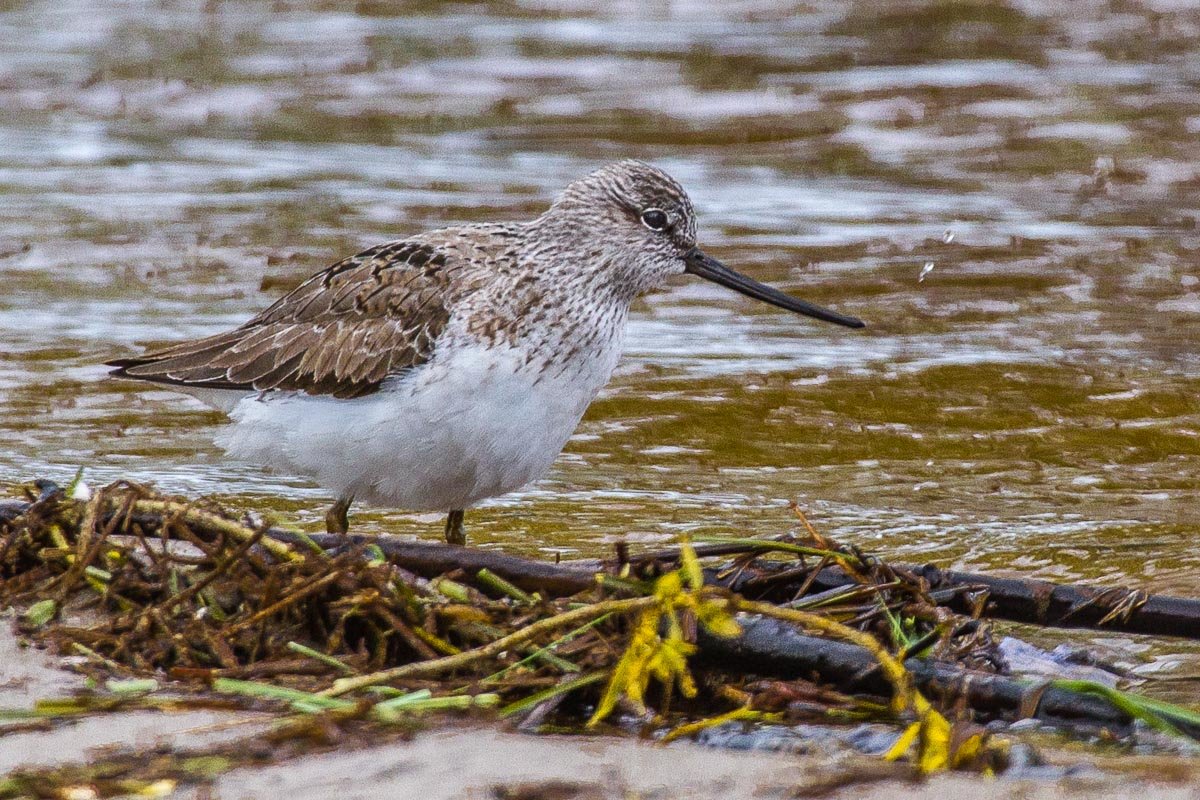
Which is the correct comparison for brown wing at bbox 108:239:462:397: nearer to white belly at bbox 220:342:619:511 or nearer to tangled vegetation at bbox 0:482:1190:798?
white belly at bbox 220:342:619:511

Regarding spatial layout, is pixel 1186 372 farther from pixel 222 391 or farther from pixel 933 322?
pixel 222 391

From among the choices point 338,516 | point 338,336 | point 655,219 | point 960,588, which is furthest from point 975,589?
point 338,336

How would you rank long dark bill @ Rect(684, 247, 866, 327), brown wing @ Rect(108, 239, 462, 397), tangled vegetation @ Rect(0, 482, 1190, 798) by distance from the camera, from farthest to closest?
long dark bill @ Rect(684, 247, 866, 327) → brown wing @ Rect(108, 239, 462, 397) → tangled vegetation @ Rect(0, 482, 1190, 798)

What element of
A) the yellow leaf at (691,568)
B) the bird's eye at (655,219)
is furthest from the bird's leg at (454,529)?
the yellow leaf at (691,568)

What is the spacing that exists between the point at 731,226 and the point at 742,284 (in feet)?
17.3

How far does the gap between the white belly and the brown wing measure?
0.11m

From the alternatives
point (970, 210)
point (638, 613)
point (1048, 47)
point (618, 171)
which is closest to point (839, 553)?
point (638, 613)

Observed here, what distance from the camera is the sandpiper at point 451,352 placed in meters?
5.95

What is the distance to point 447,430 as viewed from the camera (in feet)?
19.4

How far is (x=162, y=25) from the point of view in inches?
686

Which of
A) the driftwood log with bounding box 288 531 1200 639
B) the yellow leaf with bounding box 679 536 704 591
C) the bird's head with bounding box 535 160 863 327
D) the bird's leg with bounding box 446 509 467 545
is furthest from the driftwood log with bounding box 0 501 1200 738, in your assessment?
the bird's head with bounding box 535 160 863 327

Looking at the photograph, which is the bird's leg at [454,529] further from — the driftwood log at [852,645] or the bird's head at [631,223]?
the driftwood log at [852,645]

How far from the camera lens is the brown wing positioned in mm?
6207

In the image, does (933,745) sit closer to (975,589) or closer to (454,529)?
(975,589)
